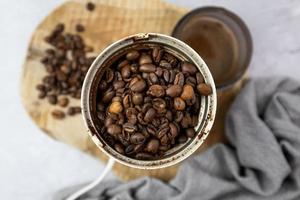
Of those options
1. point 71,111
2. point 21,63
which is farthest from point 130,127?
point 21,63

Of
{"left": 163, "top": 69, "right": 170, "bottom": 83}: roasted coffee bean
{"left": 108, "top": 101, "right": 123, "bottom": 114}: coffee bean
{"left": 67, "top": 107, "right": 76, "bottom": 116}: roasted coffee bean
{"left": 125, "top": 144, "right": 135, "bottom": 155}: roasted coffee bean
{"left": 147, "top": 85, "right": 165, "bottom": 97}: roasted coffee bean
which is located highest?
{"left": 163, "top": 69, "right": 170, "bottom": 83}: roasted coffee bean

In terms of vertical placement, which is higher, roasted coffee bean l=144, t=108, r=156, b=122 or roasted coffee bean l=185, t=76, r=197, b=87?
roasted coffee bean l=185, t=76, r=197, b=87

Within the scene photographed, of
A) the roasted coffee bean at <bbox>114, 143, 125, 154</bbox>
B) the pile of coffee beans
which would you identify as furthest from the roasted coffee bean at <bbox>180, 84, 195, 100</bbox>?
the roasted coffee bean at <bbox>114, 143, 125, 154</bbox>

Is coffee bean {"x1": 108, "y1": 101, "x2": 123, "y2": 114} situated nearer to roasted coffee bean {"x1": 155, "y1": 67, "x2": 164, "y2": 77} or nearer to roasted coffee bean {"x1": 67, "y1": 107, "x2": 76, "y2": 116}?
roasted coffee bean {"x1": 155, "y1": 67, "x2": 164, "y2": 77}

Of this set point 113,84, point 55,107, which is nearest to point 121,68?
point 113,84

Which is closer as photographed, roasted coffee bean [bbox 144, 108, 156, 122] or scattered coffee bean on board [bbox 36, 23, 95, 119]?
roasted coffee bean [bbox 144, 108, 156, 122]

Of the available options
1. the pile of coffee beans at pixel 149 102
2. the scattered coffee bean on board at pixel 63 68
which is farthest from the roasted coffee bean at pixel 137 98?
the scattered coffee bean on board at pixel 63 68
